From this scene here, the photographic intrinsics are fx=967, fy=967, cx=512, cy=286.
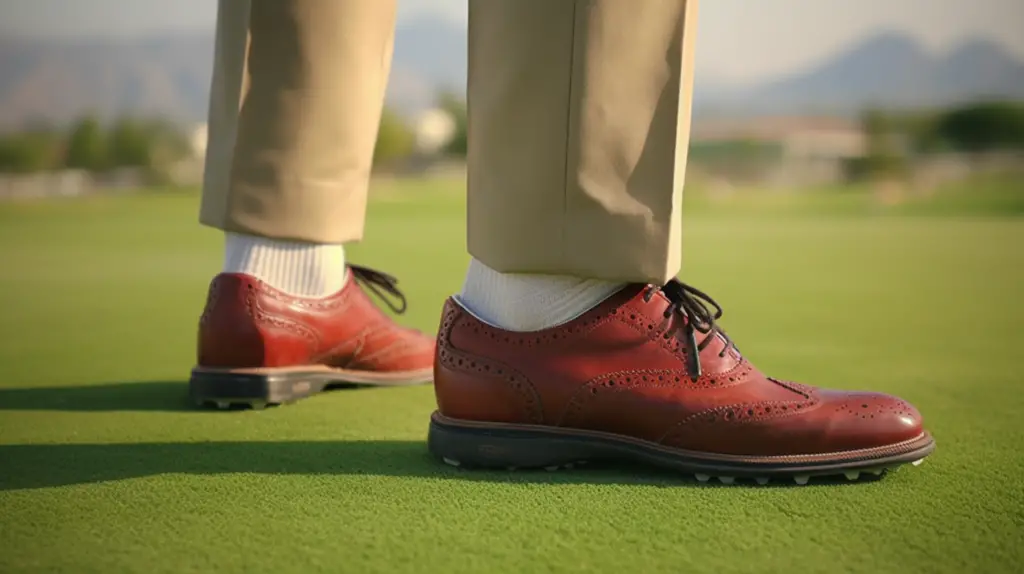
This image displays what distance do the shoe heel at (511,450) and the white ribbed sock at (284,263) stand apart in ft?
2.24

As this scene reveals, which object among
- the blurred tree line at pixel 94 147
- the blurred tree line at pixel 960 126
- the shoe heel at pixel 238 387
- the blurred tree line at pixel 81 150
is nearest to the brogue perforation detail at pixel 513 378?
the shoe heel at pixel 238 387

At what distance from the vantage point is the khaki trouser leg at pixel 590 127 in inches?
46.8

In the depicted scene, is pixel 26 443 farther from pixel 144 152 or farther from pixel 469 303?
pixel 144 152

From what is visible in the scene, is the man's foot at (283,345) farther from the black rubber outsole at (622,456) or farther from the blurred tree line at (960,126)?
the blurred tree line at (960,126)

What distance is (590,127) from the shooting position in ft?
3.93

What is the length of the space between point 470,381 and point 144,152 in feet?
107

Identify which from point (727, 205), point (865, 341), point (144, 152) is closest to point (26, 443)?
point (865, 341)

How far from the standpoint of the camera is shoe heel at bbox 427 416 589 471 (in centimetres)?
129

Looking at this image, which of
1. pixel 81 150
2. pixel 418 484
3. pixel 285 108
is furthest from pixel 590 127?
pixel 81 150

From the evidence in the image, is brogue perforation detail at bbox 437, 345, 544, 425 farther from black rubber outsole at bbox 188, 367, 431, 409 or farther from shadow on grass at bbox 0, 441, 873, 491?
black rubber outsole at bbox 188, 367, 431, 409

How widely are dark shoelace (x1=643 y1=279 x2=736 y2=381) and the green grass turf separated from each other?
16 cm

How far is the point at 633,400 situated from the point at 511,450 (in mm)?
176

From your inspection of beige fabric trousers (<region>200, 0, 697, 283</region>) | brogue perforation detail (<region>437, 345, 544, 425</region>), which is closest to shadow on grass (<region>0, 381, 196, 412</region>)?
brogue perforation detail (<region>437, 345, 544, 425</region>)

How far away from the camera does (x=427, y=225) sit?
10.2m
